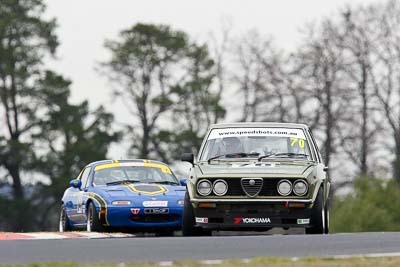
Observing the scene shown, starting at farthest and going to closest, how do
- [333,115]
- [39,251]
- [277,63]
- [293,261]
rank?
1. [277,63]
2. [333,115]
3. [39,251]
4. [293,261]

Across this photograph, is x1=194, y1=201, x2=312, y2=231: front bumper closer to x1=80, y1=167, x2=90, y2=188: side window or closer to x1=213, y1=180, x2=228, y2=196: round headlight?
x1=213, y1=180, x2=228, y2=196: round headlight

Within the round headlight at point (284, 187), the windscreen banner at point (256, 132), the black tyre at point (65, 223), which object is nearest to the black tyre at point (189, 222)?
the round headlight at point (284, 187)

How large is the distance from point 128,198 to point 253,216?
172 inches

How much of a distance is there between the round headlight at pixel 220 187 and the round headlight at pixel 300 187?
3.14 ft

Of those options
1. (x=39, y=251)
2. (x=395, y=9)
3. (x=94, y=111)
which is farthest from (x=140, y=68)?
→ (x=39, y=251)

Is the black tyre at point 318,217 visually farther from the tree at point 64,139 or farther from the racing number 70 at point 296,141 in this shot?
the tree at point 64,139

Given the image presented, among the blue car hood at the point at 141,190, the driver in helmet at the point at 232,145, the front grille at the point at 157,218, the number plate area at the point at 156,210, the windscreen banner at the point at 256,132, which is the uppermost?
the windscreen banner at the point at 256,132

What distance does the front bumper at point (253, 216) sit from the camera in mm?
18672

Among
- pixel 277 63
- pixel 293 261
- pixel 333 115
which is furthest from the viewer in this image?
pixel 277 63

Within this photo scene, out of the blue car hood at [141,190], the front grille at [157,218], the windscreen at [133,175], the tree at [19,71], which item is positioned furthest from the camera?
the tree at [19,71]

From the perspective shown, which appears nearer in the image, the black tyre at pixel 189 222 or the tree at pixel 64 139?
the black tyre at pixel 189 222

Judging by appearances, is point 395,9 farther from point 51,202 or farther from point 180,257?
point 180,257

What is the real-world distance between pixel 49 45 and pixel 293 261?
55278 mm

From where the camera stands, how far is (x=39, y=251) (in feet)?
46.0
